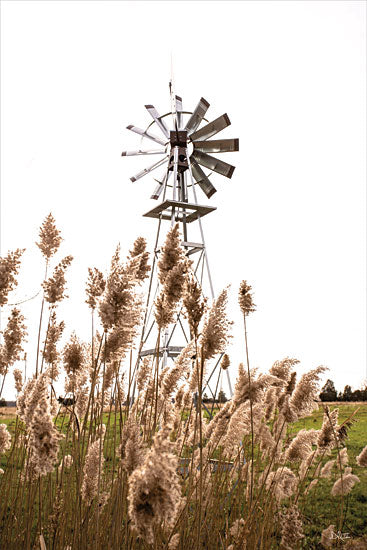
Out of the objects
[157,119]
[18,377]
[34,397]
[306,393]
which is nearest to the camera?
[34,397]

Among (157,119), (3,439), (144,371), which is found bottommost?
(3,439)

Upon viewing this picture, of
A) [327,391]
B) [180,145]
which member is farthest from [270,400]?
[180,145]

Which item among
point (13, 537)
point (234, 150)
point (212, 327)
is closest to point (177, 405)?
point (13, 537)

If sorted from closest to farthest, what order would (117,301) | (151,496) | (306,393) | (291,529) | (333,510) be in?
(151,496) < (117,301) < (291,529) < (306,393) < (333,510)

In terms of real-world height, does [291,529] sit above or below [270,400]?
below

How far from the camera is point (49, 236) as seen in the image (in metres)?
3.08

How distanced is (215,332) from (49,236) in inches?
68.8

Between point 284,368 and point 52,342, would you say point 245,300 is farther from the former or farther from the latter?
point 52,342

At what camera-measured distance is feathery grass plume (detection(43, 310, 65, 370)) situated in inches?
129

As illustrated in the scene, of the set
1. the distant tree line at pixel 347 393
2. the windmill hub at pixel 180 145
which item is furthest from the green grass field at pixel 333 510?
the windmill hub at pixel 180 145

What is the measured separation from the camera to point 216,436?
280 cm

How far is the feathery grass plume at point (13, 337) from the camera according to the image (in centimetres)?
281

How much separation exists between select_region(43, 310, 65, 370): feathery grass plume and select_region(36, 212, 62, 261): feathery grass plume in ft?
1.89

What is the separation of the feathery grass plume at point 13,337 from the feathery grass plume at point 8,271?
35 centimetres
